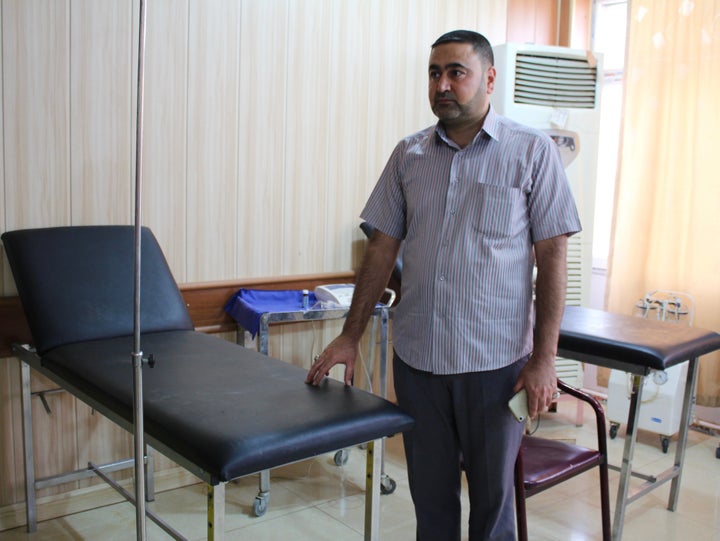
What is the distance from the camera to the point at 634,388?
244 centimetres

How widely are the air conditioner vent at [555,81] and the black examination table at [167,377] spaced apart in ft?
6.30

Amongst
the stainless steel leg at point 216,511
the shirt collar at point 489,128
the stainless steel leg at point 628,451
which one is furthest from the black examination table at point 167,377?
the stainless steel leg at point 628,451

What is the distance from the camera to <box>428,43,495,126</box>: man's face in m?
1.75

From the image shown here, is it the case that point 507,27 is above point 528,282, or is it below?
above

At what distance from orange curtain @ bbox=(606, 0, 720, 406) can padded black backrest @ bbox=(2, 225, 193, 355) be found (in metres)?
2.44

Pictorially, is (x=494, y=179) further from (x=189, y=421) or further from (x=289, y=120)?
(x=289, y=120)

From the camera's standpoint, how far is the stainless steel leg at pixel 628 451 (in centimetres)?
245

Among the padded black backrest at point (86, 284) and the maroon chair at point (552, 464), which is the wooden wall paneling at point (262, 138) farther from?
the maroon chair at point (552, 464)

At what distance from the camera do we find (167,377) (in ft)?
5.82

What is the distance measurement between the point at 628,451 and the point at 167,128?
1973 mm

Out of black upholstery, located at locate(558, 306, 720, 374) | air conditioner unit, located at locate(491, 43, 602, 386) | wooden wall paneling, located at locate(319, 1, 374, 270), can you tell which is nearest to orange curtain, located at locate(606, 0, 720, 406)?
air conditioner unit, located at locate(491, 43, 602, 386)

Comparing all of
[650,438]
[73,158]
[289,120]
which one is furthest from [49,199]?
[650,438]

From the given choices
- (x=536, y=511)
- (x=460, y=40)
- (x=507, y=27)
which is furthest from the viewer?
(x=507, y=27)

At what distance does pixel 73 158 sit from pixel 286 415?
55.0 inches
